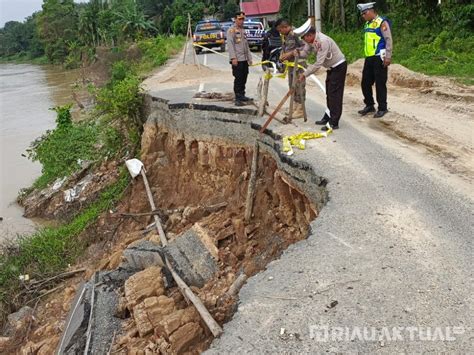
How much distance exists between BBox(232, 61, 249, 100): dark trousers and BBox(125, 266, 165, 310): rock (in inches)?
176

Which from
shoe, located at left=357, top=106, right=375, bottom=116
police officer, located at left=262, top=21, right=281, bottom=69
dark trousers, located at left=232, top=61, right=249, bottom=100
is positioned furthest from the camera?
police officer, located at left=262, top=21, right=281, bottom=69

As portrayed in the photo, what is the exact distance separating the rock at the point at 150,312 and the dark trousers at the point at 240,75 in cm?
518

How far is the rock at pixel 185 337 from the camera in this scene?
397 centimetres

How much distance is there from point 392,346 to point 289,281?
100 cm

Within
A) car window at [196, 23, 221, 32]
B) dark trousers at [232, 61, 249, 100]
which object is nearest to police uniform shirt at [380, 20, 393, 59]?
dark trousers at [232, 61, 249, 100]

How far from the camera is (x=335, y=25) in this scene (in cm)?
2466

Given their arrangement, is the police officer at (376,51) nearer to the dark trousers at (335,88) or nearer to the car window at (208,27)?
the dark trousers at (335,88)

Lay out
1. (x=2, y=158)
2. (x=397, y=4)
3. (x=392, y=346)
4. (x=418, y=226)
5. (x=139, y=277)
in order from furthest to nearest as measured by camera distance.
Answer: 1. (x=2, y=158)
2. (x=397, y=4)
3. (x=139, y=277)
4. (x=418, y=226)
5. (x=392, y=346)

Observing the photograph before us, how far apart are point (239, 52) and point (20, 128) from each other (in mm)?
22202

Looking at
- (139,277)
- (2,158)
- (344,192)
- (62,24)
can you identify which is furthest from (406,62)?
(62,24)

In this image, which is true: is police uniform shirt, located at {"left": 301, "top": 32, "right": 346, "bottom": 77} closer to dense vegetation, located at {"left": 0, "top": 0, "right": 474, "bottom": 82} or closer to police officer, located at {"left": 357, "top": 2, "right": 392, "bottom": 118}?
police officer, located at {"left": 357, "top": 2, "right": 392, "bottom": 118}

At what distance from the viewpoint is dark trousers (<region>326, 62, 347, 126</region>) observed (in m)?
7.35

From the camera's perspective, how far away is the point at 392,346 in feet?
9.84

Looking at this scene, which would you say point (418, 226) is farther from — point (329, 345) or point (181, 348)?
point (181, 348)
